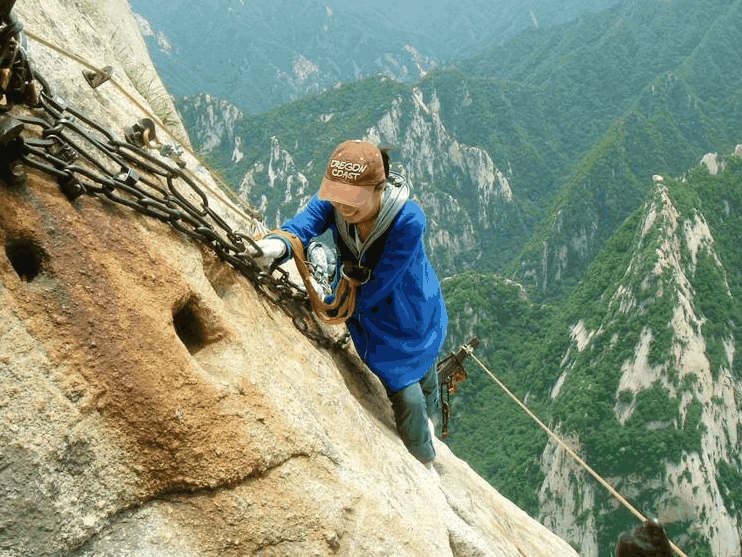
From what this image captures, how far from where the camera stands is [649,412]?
189ft

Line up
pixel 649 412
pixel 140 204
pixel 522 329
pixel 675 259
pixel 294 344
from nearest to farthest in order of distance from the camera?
pixel 140 204
pixel 294 344
pixel 649 412
pixel 675 259
pixel 522 329

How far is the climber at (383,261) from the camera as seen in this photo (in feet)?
11.5

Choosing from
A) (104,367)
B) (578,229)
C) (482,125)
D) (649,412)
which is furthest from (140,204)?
(482,125)

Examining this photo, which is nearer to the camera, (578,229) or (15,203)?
(15,203)

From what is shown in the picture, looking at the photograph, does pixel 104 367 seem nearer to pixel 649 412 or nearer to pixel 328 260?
pixel 328 260

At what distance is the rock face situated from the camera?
8.10 ft

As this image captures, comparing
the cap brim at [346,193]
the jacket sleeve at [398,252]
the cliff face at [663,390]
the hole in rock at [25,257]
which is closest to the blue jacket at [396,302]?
the jacket sleeve at [398,252]

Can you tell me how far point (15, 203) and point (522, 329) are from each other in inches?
3425

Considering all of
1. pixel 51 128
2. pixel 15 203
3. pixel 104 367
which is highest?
pixel 51 128

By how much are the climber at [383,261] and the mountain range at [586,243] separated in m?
3.27

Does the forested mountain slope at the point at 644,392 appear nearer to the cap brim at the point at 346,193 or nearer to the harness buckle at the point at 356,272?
the harness buckle at the point at 356,272

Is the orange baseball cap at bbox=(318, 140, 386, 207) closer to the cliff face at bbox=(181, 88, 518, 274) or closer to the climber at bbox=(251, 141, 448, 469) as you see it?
the climber at bbox=(251, 141, 448, 469)

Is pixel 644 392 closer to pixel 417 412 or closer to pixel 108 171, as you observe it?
pixel 417 412

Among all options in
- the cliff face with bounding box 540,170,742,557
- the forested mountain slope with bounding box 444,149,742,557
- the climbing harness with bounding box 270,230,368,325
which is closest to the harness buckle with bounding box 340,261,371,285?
the climbing harness with bounding box 270,230,368,325
